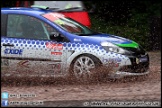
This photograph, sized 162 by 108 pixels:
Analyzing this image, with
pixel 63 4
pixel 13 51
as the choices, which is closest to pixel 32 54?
pixel 13 51

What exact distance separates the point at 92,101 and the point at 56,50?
214cm

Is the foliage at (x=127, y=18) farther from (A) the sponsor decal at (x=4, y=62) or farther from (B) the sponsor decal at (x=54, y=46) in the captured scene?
(A) the sponsor decal at (x=4, y=62)

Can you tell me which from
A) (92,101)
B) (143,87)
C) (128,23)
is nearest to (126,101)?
(92,101)

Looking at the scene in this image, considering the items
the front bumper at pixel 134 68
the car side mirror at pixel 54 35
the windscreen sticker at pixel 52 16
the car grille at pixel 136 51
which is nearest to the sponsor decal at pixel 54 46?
the car side mirror at pixel 54 35

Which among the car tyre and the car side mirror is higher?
the car side mirror

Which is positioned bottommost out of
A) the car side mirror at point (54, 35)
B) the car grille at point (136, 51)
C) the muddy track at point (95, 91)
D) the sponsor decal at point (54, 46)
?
the muddy track at point (95, 91)

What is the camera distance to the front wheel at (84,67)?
8555 millimetres

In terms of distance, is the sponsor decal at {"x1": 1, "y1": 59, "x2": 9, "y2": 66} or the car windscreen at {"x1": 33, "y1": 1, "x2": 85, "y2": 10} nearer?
the sponsor decal at {"x1": 1, "y1": 59, "x2": 9, "y2": 66}

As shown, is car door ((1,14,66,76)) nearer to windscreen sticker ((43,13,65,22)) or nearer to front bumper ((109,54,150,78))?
windscreen sticker ((43,13,65,22))

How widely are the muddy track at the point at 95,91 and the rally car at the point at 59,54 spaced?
191mm

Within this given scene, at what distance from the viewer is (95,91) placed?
779 cm

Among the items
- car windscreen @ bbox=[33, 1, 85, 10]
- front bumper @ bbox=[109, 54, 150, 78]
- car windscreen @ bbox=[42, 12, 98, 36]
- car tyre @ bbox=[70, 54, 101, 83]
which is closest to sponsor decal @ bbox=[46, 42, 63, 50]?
car tyre @ bbox=[70, 54, 101, 83]

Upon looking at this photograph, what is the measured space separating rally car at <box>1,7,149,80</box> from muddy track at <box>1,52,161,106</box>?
0.19 metres

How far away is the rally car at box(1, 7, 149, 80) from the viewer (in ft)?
28.4
